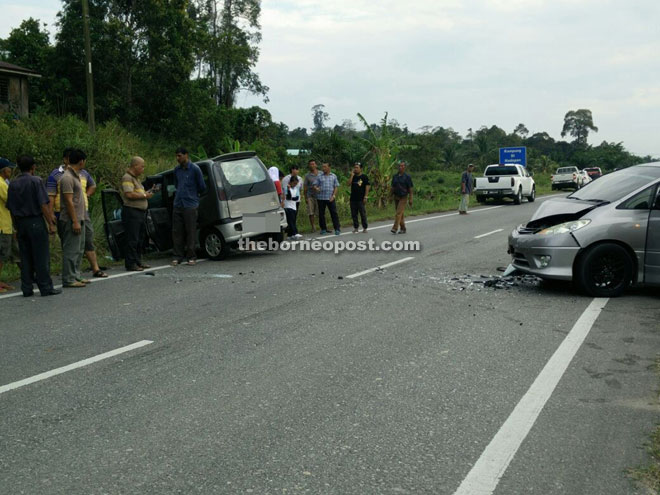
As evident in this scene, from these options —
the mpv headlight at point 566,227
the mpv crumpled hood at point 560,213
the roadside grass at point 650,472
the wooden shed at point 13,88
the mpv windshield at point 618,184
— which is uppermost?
the wooden shed at point 13,88

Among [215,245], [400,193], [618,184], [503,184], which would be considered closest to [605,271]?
[618,184]

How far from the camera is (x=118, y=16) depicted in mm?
35062

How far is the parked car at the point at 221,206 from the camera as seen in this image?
38.2 feet

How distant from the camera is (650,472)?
3.40 metres

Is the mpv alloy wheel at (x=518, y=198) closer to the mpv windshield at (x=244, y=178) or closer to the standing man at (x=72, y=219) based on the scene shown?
the mpv windshield at (x=244, y=178)

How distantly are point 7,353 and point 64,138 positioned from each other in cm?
1350

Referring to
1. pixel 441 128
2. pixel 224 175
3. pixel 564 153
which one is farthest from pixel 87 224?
pixel 564 153

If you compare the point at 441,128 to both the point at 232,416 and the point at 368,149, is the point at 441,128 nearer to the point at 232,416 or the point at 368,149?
the point at 368,149

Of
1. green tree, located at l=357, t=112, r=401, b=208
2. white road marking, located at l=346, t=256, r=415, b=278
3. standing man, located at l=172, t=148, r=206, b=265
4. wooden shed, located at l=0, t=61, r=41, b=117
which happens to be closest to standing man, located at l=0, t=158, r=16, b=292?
standing man, located at l=172, t=148, r=206, b=265

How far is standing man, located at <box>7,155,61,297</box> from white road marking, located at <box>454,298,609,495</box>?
661cm

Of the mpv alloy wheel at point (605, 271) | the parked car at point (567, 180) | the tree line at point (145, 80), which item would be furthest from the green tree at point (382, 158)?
the parked car at point (567, 180)

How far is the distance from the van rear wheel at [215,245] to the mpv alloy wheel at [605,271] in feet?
21.0

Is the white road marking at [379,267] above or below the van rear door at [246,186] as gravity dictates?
below

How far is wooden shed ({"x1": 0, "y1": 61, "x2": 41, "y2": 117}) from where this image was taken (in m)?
30.2
